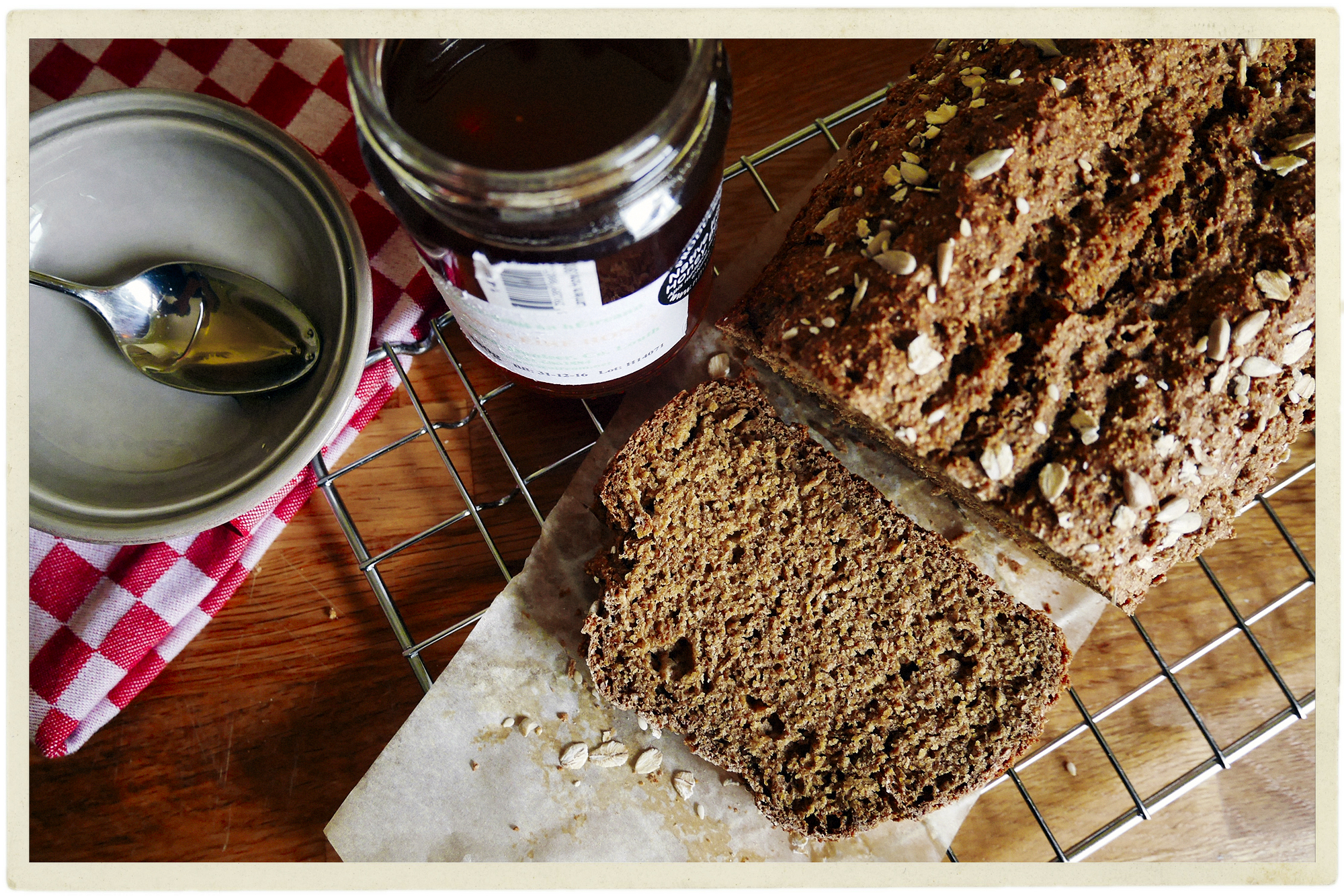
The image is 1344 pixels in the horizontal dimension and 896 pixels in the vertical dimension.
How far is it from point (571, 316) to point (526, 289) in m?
0.08

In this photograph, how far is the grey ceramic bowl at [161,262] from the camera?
1.41 meters

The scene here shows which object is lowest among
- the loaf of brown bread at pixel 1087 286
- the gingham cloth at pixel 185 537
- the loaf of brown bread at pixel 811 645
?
the loaf of brown bread at pixel 811 645

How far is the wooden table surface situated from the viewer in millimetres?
1644

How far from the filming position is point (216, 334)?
148 centimetres

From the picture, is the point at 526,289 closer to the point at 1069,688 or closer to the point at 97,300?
the point at 97,300

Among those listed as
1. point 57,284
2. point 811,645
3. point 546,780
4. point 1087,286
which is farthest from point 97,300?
point 1087,286

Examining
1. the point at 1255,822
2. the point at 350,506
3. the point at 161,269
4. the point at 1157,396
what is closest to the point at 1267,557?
the point at 1255,822

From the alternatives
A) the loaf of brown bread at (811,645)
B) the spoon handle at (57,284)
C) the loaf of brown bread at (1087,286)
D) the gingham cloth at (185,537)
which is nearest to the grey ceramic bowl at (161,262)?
the spoon handle at (57,284)

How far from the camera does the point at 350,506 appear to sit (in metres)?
1.71

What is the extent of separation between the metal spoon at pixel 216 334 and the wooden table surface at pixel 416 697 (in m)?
0.29

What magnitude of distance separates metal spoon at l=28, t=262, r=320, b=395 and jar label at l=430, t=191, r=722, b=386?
355 mm

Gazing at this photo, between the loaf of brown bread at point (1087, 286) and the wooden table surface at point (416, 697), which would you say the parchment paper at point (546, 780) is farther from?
the loaf of brown bread at point (1087, 286)

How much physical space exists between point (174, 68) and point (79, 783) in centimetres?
146

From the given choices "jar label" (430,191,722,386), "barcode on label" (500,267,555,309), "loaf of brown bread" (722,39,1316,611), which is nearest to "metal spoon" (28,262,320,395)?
"jar label" (430,191,722,386)
